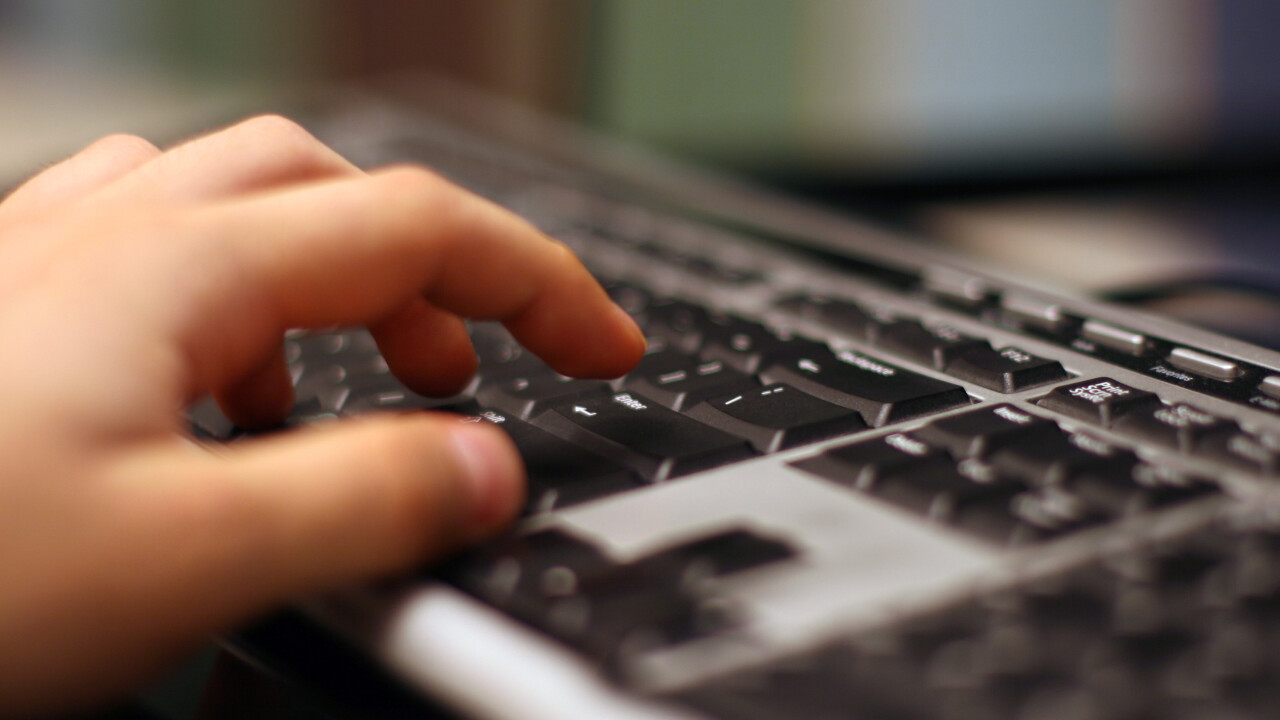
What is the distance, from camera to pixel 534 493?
276 mm

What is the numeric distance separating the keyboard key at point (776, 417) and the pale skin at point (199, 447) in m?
0.06

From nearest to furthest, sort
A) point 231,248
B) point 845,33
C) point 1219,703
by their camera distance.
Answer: point 1219,703
point 231,248
point 845,33

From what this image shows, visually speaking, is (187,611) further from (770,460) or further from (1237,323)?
(1237,323)

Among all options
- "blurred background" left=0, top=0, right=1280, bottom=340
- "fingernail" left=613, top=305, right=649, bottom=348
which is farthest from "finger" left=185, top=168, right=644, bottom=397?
"blurred background" left=0, top=0, right=1280, bottom=340

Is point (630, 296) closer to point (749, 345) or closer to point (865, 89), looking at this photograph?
point (749, 345)

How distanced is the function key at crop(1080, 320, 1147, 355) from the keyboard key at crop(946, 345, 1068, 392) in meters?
0.03

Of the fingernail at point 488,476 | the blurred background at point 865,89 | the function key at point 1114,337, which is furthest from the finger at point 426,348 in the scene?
the blurred background at point 865,89

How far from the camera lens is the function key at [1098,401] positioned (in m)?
0.31

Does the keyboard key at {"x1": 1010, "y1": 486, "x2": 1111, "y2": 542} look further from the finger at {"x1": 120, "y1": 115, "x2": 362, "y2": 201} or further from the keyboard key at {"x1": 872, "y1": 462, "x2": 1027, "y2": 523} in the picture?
the finger at {"x1": 120, "y1": 115, "x2": 362, "y2": 201}

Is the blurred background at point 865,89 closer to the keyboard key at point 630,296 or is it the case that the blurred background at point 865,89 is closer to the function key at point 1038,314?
the function key at point 1038,314

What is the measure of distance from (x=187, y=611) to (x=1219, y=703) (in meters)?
0.20

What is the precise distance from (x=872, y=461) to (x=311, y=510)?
5.4 inches

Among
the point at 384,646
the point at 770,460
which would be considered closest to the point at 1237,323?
the point at 770,460

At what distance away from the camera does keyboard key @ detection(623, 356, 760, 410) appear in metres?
0.35
